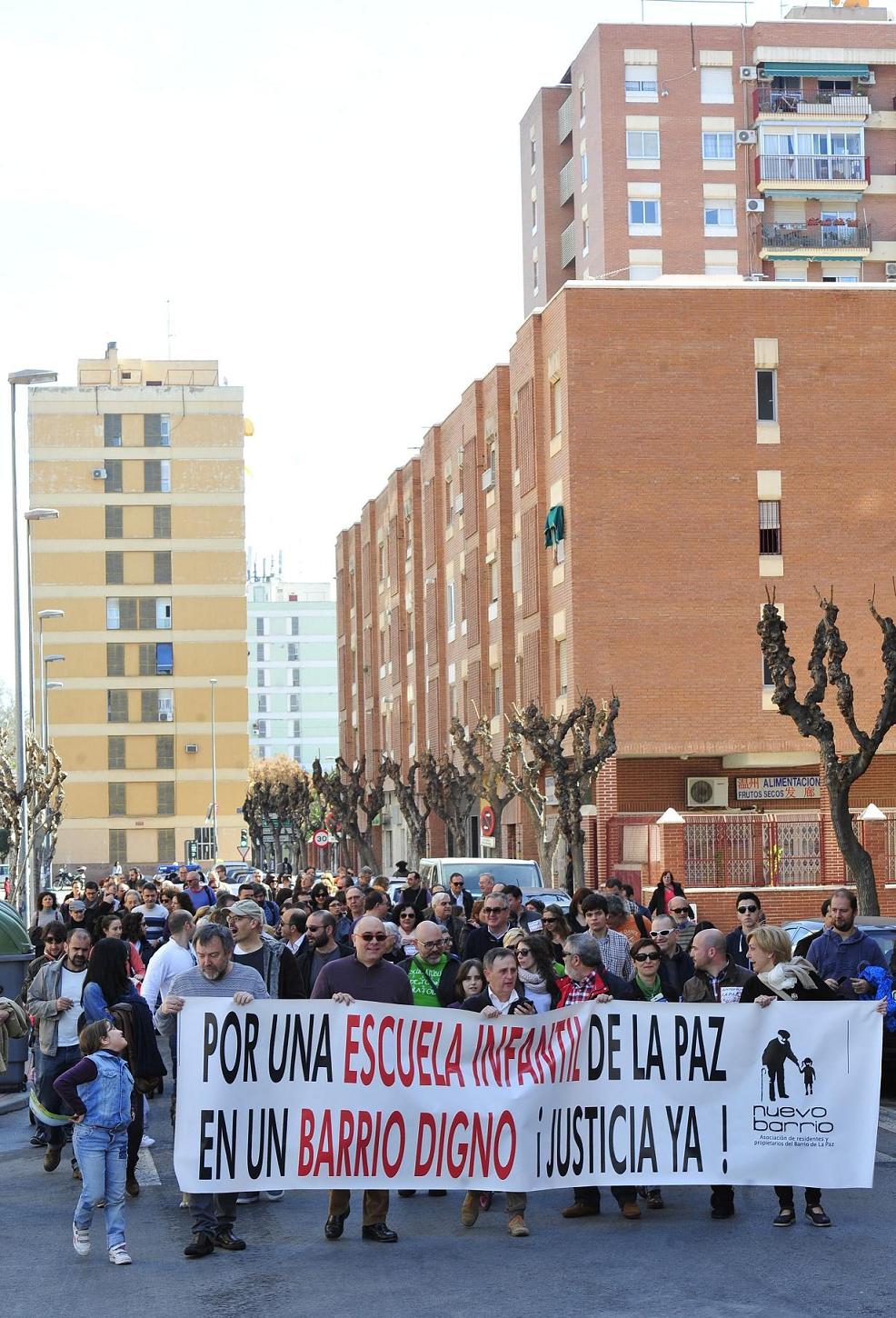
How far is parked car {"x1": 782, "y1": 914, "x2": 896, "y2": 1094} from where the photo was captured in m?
15.7

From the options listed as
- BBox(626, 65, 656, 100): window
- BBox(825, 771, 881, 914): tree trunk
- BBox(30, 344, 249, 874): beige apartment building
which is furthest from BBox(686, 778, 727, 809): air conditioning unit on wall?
BBox(30, 344, 249, 874): beige apartment building

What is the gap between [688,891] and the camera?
39.3 metres

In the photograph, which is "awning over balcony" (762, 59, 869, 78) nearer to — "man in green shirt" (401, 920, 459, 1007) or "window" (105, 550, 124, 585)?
"window" (105, 550, 124, 585)

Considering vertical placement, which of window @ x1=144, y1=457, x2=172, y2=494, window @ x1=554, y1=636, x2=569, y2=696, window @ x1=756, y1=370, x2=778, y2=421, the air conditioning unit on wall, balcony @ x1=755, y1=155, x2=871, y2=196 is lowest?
the air conditioning unit on wall

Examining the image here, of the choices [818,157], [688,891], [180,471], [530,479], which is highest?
[818,157]

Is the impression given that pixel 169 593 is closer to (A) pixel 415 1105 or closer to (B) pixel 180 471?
(B) pixel 180 471

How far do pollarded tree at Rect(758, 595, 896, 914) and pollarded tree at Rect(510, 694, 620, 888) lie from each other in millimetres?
9705

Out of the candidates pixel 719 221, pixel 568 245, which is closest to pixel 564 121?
pixel 568 245

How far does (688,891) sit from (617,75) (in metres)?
50.5

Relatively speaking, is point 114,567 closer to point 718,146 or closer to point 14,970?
point 718,146

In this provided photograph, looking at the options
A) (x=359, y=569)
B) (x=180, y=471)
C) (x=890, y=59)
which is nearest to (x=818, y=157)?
(x=890, y=59)

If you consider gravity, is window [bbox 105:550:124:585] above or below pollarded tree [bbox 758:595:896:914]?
above

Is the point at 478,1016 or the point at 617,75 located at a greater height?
the point at 617,75

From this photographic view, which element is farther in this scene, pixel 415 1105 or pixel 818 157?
pixel 818 157
